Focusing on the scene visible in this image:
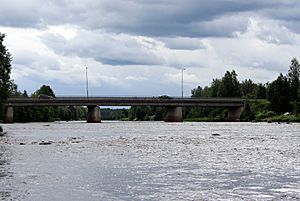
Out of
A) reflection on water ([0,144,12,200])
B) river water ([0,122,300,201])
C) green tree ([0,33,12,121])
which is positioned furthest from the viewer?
green tree ([0,33,12,121])

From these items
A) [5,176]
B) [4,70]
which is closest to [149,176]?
[5,176]

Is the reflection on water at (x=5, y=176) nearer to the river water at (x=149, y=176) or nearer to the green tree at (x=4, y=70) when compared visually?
the river water at (x=149, y=176)

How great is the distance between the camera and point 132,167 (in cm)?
5100

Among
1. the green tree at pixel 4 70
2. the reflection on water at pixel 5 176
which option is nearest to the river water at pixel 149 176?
the reflection on water at pixel 5 176

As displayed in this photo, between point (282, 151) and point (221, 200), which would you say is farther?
point (282, 151)

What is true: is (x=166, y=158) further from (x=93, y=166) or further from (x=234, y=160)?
(x=93, y=166)

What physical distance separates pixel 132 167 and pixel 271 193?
17368mm

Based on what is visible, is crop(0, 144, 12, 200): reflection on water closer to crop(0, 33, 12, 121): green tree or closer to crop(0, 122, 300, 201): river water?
crop(0, 122, 300, 201): river water

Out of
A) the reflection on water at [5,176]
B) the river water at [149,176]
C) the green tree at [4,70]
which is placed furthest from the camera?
the green tree at [4,70]

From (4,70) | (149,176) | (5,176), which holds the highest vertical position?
(4,70)

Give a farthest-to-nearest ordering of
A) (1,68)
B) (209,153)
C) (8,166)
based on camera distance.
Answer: (1,68)
(209,153)
(8,166)

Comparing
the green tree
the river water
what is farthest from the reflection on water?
the green tree

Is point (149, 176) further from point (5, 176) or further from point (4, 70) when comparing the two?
point (4, 70)

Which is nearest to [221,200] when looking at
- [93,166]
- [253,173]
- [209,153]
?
[253,173]
